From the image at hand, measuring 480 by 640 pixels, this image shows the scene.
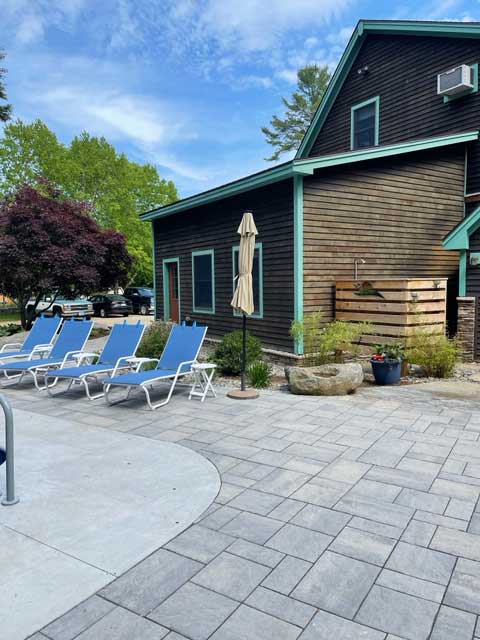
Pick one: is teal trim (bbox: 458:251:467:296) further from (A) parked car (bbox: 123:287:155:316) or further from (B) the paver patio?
(A) parked car (bbox: 123:287:155:316)

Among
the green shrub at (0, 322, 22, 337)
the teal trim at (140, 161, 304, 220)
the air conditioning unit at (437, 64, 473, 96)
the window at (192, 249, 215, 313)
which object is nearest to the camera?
the teal trim at (140, 161, 304, 220)

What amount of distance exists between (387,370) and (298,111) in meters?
30.0

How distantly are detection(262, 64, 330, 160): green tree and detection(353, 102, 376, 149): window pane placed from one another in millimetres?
19135

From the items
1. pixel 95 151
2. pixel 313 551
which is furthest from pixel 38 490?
pixel 95 151

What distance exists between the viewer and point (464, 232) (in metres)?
8.96

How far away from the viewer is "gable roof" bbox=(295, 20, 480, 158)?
1129 centimetres

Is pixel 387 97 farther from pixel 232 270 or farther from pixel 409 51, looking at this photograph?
pixel 232 270

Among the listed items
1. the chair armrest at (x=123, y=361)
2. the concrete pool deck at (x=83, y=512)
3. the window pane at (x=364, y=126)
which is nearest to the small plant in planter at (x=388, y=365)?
the chair armrest at (x=123, y=361)

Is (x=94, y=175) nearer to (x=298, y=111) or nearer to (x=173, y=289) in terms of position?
(x=298, y=111)

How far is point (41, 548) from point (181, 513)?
86cm

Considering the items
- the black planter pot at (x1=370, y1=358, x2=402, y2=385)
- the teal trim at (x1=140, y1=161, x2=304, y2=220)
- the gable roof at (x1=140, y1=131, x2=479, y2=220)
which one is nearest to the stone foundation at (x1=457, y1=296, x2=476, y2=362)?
the black planter pot at (x1=370, y1=358, x2=402, y2=385)

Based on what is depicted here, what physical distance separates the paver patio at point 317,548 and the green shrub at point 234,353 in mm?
2989

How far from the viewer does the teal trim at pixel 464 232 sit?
8.87 m

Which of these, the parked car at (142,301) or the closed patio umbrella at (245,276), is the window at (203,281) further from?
the parked car at (142,301)
